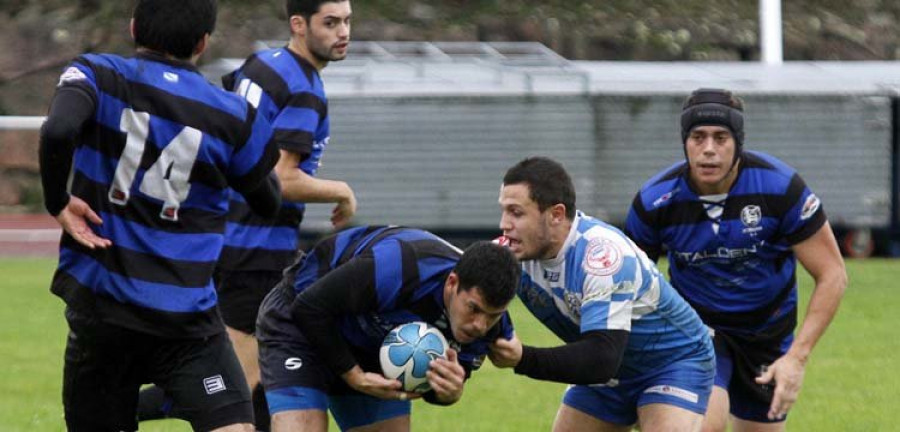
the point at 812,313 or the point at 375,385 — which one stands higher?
the point at 375,385

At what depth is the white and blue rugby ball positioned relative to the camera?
18.9 feet

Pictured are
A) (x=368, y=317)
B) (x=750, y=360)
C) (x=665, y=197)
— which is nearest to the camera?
(x=368, y=317)

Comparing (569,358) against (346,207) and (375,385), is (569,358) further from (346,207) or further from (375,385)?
(346,207)

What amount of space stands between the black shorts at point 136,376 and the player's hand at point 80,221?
295 millimetres

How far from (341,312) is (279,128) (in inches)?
58.0

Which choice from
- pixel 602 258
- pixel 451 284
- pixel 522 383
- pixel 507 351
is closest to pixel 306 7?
pixel 602 258

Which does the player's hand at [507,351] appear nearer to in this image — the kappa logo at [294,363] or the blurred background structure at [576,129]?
the kappa logo at [294,363]

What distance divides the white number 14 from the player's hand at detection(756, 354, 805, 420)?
2.68 m

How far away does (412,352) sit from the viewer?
5766 mm

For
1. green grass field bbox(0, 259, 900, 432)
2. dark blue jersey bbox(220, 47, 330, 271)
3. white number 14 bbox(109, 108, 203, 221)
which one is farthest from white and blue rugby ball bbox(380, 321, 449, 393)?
green grass field bbox(0, 259, 900, 432)

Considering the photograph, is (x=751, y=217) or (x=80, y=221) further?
(x=751, y=217)

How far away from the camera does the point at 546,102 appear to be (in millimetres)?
22156

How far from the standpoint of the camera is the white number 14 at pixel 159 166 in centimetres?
536

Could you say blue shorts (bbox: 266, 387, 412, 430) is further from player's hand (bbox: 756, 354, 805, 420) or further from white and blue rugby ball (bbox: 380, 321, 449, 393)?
player's hand (bbox: 756, 354, 805, 420)
